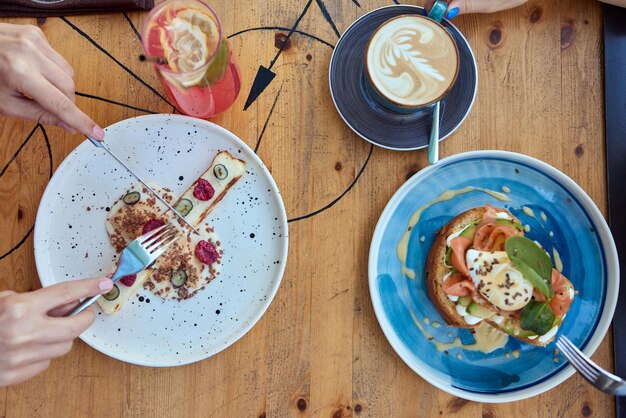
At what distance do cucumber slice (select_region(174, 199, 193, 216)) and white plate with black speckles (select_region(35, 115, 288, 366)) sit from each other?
4cm

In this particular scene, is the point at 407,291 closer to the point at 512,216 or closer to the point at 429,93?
the point at 512,216

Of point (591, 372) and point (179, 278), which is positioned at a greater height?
point (179, 278)

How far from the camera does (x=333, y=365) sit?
4.93 feet

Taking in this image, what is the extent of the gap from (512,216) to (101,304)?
1.18 meters

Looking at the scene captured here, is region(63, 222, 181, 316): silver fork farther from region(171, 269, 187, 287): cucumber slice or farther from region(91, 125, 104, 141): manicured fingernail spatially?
region(91, 125, 104, 141): manicured fingernail

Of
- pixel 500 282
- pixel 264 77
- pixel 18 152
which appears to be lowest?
pixel 500 282

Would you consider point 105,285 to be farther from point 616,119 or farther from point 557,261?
point 616,119

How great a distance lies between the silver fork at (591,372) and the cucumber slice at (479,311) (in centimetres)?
21

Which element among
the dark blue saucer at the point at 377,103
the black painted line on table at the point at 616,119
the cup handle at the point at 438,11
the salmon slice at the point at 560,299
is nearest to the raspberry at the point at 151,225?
the dark blue saucer at the point at 377,103

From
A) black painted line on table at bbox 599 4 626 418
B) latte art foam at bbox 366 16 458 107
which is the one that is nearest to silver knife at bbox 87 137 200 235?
latte art foam at bbox 366 16 458 107

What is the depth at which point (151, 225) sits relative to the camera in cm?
144

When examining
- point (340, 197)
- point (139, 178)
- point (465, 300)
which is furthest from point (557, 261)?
point (139, 178)

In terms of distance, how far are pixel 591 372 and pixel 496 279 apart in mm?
330

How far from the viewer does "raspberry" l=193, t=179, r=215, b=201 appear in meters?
1.44
